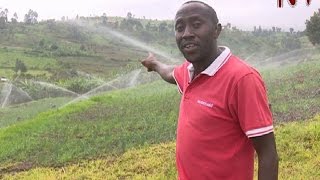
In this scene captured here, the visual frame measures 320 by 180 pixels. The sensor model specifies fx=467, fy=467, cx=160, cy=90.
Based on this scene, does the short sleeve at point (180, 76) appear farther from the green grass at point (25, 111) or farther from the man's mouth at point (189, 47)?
the green grass at point (25, 111)

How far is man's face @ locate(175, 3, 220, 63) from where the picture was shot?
7.29 feet

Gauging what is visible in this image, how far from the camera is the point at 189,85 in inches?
91.9

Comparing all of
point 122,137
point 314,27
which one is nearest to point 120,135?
point 122,137

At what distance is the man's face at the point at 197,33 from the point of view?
222cm

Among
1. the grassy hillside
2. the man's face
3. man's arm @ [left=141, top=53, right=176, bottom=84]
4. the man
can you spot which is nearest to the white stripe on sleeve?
the man

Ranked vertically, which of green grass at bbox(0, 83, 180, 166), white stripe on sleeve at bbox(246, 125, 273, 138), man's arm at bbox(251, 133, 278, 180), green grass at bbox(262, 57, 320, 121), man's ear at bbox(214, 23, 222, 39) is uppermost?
man's ear at bbox(214, 23, 222, 39)

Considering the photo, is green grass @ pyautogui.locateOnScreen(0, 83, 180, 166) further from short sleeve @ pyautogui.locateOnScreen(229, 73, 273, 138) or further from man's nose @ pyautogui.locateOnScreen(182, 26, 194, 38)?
short sleeve @ pyautogui.locateOnScreen(229, 73, 273, 138)

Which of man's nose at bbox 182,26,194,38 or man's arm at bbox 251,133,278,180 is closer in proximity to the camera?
man's arm at bbox 251,133,278,180

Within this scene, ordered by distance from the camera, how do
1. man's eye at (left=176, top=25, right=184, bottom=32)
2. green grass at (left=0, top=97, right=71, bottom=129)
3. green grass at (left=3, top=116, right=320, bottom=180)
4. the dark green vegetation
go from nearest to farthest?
man's eye at (left=176, top=25, right=184, bottom=32) < green grass at (left=3, top=116, right=320, bottom=180) < the dark green vegetation < green grass at (left=0, top=97, right=71, bottom=129)

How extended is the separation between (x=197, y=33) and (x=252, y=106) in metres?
0.46

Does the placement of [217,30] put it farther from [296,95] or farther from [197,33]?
[296,95]

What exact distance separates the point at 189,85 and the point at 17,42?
70572 mm

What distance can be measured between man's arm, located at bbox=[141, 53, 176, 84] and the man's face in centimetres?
71

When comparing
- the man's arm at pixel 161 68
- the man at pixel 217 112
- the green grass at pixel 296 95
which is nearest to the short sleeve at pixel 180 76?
the man's arm at pixel 161 68
